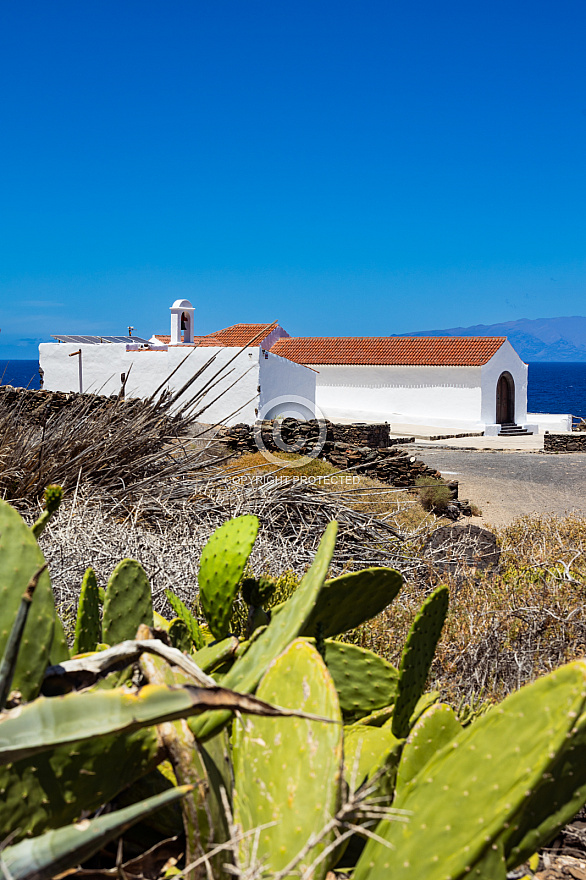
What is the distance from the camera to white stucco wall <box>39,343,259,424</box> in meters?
19.8

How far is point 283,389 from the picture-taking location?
21422 millimetres

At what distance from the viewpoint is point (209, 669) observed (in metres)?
1.81

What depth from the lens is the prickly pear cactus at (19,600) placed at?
1190mm

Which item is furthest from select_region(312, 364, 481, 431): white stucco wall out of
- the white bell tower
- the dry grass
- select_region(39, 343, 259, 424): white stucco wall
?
the dry grass

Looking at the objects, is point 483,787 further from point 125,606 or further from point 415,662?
point 125,606

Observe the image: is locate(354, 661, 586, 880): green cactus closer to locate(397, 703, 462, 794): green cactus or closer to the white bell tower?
locate(397, 703, 462, 794): green cactus

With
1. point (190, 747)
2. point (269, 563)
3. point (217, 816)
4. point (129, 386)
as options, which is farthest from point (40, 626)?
point (129, 386)

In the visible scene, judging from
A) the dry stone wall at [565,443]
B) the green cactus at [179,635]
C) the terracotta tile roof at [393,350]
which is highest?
the terracotta tile roof at [393,350]

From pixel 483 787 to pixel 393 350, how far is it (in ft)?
105

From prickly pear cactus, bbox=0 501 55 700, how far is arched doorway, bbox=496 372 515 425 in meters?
30.7

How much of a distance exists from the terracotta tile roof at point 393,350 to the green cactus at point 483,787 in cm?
2915

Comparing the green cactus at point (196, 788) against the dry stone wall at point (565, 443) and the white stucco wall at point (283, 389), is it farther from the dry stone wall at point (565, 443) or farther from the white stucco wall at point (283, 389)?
the dry stone wall at point (565, 443)

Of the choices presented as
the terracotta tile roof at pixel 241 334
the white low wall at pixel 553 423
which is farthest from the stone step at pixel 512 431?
the terracotta tile roof at pixel 241 334

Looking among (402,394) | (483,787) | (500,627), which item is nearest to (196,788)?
(483,787)
